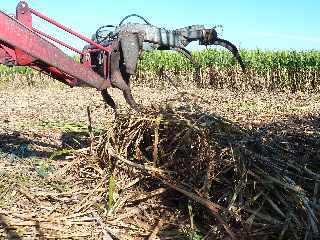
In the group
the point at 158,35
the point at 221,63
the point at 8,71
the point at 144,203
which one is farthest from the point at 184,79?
the point at 144,203

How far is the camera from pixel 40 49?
4332 mm

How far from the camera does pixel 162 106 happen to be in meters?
4.73

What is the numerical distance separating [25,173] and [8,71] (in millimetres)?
20505

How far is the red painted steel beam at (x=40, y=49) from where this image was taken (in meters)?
4.07

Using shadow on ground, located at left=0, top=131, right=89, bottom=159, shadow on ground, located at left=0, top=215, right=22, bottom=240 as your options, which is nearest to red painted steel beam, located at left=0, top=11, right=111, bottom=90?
shadow on ground, located at left=0, top=131, right=89, bottom=159

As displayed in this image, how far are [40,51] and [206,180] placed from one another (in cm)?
200

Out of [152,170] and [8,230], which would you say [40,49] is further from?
[8,230]

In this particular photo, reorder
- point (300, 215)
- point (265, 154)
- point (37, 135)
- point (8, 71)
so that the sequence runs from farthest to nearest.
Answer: point (8, 71) → point (37, 135) → point (265, 154) → point (300, 215)

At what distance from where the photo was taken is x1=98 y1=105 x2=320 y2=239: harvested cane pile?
3293mm

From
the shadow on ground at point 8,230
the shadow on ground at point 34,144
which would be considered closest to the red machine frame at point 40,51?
the shadow on ground at point 34,144

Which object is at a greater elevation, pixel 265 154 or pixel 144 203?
pixel 265 154

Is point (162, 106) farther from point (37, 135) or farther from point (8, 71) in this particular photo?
point (8, 71)

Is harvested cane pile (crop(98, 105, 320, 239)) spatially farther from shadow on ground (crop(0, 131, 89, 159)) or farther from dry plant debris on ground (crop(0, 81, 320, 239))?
shadow on ground (crop(0, 131, 89, 159))

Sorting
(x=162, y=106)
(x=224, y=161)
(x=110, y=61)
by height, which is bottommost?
(x=224, y=161)
